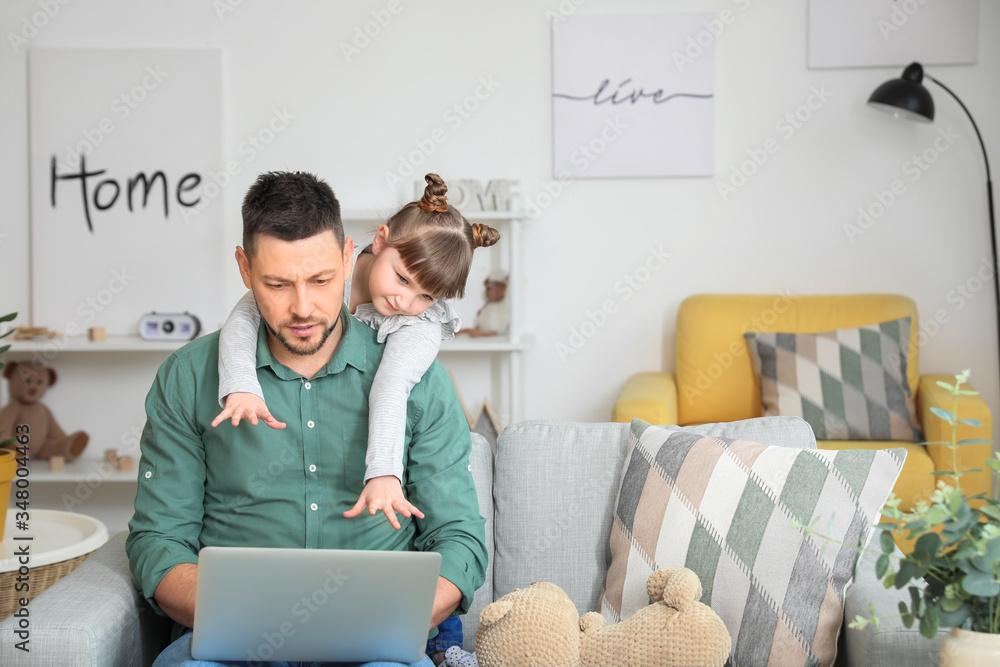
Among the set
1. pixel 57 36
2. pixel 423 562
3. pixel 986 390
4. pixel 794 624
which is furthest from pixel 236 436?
pixel 986 390

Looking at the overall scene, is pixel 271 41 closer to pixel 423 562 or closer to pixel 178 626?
pixel 178 626

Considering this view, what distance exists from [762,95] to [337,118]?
1560 mm

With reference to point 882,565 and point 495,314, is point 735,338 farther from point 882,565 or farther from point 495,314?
point 882,565

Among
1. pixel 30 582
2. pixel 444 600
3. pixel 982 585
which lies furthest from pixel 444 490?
pixel 30 582

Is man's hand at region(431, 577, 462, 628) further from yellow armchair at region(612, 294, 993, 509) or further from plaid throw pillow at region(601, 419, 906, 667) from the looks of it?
yellow armchair at region(612, 294, 993, 509)

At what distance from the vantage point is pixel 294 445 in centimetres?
140

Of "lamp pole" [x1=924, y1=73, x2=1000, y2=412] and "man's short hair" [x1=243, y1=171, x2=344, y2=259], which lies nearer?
"man's short hair" [x1=243, y1=171, x2=344, y2=259]

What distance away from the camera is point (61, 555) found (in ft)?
5.52

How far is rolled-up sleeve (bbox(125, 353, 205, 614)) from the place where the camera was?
52.8 inches

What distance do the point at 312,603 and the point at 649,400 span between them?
163 centimetres

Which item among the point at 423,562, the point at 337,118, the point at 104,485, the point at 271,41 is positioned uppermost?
the point at 271,41

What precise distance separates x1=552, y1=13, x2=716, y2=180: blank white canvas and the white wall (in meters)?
0.05

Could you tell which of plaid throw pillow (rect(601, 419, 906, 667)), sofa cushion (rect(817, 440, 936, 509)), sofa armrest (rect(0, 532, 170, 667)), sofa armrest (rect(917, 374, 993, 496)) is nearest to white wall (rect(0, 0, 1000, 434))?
sofa armrest (rect(917, 374, 993, 496))

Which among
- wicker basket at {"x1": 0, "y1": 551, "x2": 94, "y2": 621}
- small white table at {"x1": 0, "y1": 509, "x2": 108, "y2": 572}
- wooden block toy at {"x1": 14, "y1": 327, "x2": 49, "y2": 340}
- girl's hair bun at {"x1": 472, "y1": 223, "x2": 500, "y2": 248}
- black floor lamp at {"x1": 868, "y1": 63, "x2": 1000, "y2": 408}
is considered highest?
black floor lamp at {"x1": 868, "y1": 63, "x2": 1000, "y2": 408}
